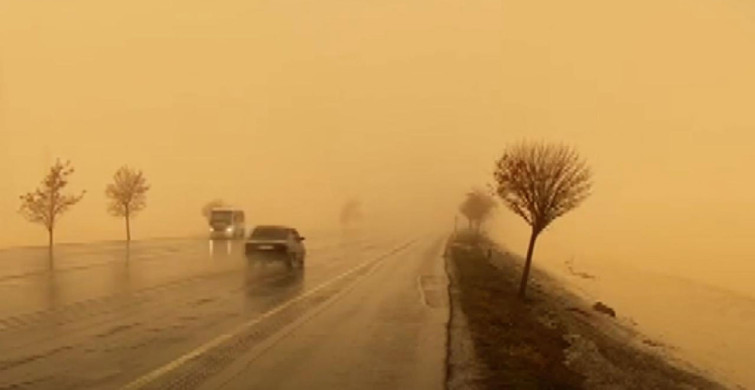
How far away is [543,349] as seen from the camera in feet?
58.9

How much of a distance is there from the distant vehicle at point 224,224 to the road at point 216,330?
39238 mm

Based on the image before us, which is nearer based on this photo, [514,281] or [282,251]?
[282,251]

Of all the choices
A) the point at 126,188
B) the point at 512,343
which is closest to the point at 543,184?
the point at 512,343

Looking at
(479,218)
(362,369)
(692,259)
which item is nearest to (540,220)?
(362,369)

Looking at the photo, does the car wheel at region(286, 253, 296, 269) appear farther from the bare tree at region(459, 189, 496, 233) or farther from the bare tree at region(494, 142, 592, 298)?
the bare tree at region(459, 189, 496, 233)

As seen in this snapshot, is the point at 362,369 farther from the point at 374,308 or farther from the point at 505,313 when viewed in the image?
the point at 505,313

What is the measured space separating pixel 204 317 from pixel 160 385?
8315 millimetres

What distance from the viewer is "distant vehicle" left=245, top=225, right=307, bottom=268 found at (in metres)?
37.0

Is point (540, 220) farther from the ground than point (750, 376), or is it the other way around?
point (540, 220)

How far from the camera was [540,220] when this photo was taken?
30000 mm

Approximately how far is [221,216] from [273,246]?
38.3 meters

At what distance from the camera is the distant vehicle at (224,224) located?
7362cm

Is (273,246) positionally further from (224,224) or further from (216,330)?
(224,224)

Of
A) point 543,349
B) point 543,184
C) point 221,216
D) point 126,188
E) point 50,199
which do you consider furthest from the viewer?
point 126,188
